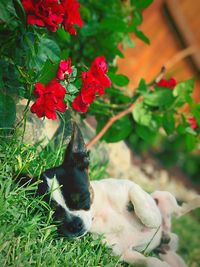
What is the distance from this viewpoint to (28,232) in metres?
2.26

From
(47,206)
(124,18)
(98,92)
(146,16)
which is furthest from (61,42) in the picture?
(146,16)

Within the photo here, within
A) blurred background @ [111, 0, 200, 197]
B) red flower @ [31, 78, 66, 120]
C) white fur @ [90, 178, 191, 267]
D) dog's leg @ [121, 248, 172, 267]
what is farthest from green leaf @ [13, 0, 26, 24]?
blurred background @ [111, 0, 200, 197]

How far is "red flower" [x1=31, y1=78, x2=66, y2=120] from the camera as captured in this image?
228 cm

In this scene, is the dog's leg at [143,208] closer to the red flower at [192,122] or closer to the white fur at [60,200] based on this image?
the white fur at [60,200]

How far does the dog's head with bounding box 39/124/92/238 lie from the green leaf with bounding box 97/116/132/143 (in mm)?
1096

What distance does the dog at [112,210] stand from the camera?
2305 mm

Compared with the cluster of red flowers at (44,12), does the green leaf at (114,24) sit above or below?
above

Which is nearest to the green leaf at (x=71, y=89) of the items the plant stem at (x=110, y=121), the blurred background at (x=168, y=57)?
the plant stem at (x=110, y=121)

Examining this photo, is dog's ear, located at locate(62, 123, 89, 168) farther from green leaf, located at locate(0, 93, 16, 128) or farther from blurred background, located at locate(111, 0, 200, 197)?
blurred background, located at locate(111, 0, 200, 197)

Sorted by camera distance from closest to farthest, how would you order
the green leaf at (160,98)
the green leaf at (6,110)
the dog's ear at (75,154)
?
the dog's ear at (75,154)
the green leaf at (6,110)
the green leaf at (160,98)

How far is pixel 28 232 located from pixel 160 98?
1.47m

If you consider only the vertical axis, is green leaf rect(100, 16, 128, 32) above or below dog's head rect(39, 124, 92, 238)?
above

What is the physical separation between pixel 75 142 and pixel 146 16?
13.3 feet

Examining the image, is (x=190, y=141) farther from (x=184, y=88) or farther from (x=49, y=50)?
(x=49, y=50)
